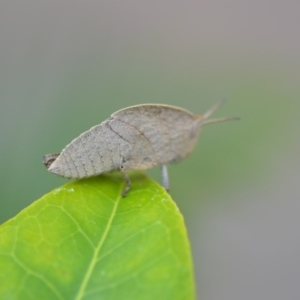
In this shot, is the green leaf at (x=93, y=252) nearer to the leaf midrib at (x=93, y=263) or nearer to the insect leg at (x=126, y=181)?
the leaf midrib at (x=93, y=263)

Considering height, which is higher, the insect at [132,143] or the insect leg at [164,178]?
the insect at [132,143]

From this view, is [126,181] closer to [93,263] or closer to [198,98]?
[93,263]

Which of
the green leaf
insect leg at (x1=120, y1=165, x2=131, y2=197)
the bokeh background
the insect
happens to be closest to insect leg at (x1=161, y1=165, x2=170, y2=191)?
the insect

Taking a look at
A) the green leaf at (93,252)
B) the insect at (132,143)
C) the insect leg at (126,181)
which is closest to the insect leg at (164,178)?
the insect at (132,143)

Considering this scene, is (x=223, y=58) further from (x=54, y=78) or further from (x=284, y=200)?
(x=54, y=78)

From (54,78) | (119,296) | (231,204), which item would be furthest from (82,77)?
(119,296)

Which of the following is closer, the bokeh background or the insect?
the insect

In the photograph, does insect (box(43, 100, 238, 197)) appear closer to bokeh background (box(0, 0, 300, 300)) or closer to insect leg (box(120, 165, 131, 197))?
insect leg (box(120, 165, 131, 197))
